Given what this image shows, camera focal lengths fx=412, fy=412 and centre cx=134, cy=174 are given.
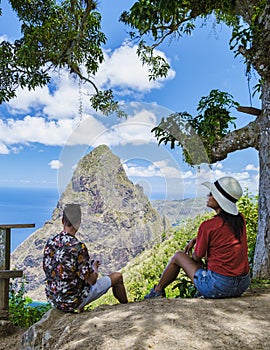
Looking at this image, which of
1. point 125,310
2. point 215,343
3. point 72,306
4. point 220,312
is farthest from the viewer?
point 72,306

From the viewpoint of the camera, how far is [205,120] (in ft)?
17.5

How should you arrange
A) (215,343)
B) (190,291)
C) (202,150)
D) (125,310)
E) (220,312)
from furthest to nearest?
(202,150), (190,291), (125,310), (220,312), (215,343)

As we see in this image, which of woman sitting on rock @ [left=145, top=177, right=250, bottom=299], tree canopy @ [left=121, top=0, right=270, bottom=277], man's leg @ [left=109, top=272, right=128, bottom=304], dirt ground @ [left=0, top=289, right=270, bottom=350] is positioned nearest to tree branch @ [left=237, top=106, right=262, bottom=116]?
tree canopy @ [left=121, top=0, right=270, bottom=277]

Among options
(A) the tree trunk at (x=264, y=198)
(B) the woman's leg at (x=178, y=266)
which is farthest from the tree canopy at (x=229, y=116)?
(B) the woman's leg at (x=178, y=266)

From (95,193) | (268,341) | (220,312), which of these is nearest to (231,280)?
(220,312)

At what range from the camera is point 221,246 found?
3.27 m

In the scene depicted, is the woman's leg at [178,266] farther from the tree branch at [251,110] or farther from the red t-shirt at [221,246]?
the tree branch at [251,110]

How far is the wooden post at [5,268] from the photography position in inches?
187

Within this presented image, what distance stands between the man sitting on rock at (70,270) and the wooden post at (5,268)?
1461 millimetres

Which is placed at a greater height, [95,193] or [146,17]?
[146,17]

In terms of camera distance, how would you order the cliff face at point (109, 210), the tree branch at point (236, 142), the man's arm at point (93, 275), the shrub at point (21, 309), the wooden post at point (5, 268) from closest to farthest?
the man's arm at point (93, 275) → the cliff face at point (109, 210) → the wooden post at point (5, 268) → the shrub at point (21, 309) → the tree branch at point (236, 142)

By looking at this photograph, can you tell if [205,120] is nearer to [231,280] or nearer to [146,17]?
[146,17]

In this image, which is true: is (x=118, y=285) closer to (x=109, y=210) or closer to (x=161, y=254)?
(x=109, y=210)

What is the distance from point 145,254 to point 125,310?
18.6ft
